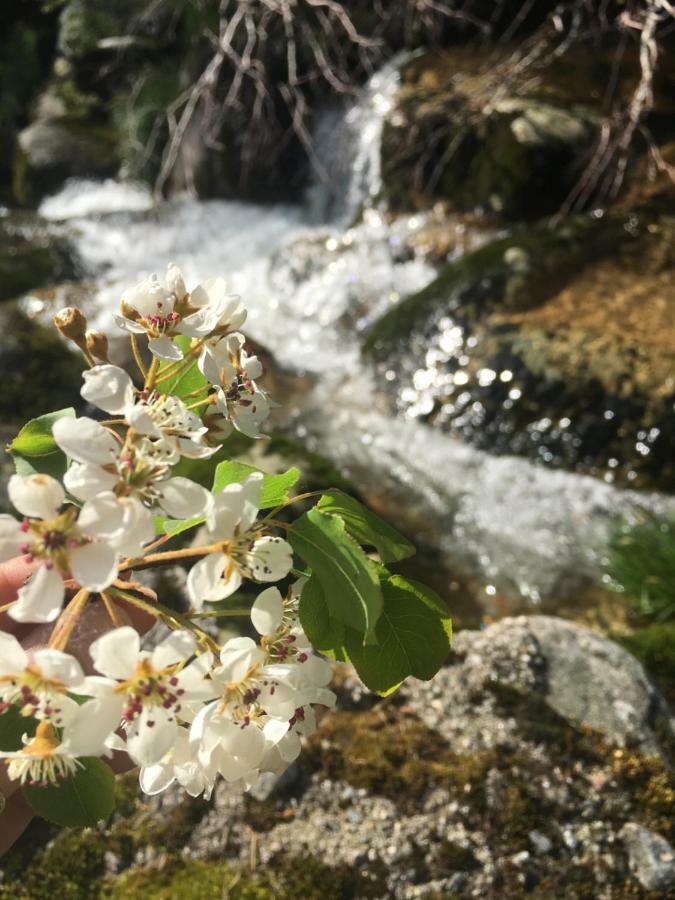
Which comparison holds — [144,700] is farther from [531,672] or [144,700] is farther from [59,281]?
[59,281]

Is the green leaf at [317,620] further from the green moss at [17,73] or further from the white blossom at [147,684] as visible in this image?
the green moss at [17,73]

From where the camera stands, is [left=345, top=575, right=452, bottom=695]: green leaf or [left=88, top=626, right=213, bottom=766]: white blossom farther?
[left=345, top=575, right=452, bottom=695]: green leaf

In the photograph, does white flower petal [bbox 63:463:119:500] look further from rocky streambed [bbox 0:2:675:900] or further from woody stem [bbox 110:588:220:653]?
rocky streambed [bbox 0:2:675:900]

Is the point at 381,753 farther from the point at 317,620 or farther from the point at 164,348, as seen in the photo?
the point at 164,348

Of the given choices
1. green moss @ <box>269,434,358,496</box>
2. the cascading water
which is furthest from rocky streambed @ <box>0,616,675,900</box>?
the cascading water

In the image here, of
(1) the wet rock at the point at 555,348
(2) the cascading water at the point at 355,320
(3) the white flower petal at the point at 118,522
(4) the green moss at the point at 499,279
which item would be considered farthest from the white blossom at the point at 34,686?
(4) the green moss at the point at 499,279

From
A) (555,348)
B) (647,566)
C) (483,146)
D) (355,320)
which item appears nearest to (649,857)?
(647,566)
